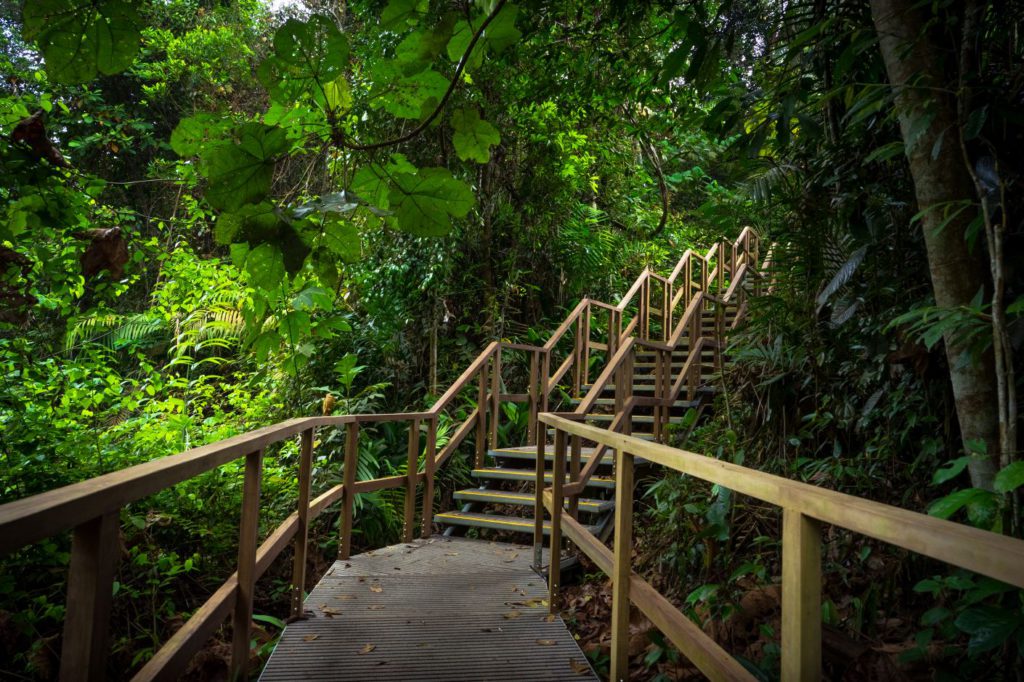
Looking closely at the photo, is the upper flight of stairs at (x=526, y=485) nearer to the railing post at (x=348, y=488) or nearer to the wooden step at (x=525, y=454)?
the wooden step at (x=525, y=454)

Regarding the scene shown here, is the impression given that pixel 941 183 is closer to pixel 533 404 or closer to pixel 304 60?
pixel 304 60

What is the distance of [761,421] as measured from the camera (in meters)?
4.34

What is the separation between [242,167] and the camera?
105 cm

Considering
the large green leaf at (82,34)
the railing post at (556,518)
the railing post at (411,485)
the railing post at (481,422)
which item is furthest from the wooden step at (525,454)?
the large green leaf at (82,34)

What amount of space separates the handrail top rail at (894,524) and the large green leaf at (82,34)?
1439 millimetres

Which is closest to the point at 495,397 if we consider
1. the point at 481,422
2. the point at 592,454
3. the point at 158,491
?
the point at 481,422

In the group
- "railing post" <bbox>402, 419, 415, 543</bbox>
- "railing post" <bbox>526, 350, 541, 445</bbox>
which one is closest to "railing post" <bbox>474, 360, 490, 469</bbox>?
"railing post" <bbox>526, 350, 541, 445</bbox>

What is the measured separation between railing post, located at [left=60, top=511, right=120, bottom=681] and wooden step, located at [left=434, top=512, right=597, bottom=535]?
3.68 metres

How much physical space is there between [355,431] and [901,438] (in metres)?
3.10

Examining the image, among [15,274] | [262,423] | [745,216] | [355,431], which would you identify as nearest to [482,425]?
[355,431]

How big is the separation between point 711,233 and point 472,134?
3.94 metres

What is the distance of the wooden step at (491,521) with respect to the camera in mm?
4785

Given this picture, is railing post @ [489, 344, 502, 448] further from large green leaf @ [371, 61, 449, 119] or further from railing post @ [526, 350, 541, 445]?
large green leaf @ [371, 61, 449, 119]

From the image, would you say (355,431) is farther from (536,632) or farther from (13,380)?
(13,380)
